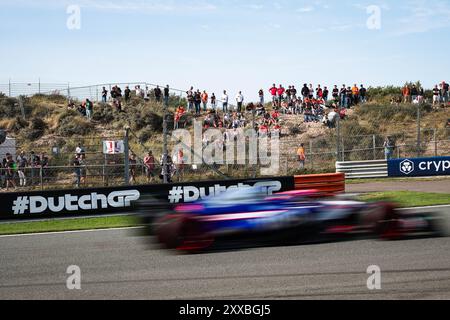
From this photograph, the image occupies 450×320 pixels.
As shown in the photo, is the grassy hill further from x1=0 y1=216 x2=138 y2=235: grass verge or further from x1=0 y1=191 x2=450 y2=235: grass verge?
x1=0 y1=216 x2=138 y2=235: grass verge

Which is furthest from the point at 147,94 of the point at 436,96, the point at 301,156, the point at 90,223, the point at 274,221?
the point at 274,221

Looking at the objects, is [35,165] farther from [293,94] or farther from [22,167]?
[293,94]

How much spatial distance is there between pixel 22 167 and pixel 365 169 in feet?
46.5

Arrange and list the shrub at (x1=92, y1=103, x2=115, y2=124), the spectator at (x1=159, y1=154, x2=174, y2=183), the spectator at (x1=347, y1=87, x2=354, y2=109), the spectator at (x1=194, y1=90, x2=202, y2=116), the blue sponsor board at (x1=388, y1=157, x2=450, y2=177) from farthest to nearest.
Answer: the spectator at (x1=347, y1=87, x2=354, y2=109) → the shrub at (x1=92, y1=103, x2=115, y2=124) → the spectator at (x1=194, y1=90, x2=202, y2=116) → the blue sponsor board at (x1=388, y1=157, x2=450, y2=177) → the spectator at (x1=159, y1=154, x2=174, y2=183)

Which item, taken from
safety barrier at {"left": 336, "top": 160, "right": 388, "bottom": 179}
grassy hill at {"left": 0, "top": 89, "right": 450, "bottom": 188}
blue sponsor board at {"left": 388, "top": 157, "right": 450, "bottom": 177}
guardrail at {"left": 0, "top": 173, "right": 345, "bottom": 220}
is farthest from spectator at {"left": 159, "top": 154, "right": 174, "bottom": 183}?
blue sponsor board at {"left": 388, "top": 157, "right": 450, "bottom": 177}

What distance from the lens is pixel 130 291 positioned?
6.60 m

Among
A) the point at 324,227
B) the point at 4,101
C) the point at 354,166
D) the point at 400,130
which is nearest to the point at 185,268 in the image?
the point at 324,227

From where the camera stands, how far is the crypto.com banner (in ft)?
51.8

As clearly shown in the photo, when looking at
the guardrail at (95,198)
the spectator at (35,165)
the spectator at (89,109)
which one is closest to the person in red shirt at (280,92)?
the spectator at (89,109)

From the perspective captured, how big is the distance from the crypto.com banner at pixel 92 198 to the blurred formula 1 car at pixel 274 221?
592 centimetres

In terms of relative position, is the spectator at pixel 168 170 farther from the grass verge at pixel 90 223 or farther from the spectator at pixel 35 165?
the spectator at pixel 35 165

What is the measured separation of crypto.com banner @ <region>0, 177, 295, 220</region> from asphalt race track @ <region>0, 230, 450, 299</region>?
5.84 m

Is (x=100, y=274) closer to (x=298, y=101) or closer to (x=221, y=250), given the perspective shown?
(x=221, y=250)

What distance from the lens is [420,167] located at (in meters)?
24.8
